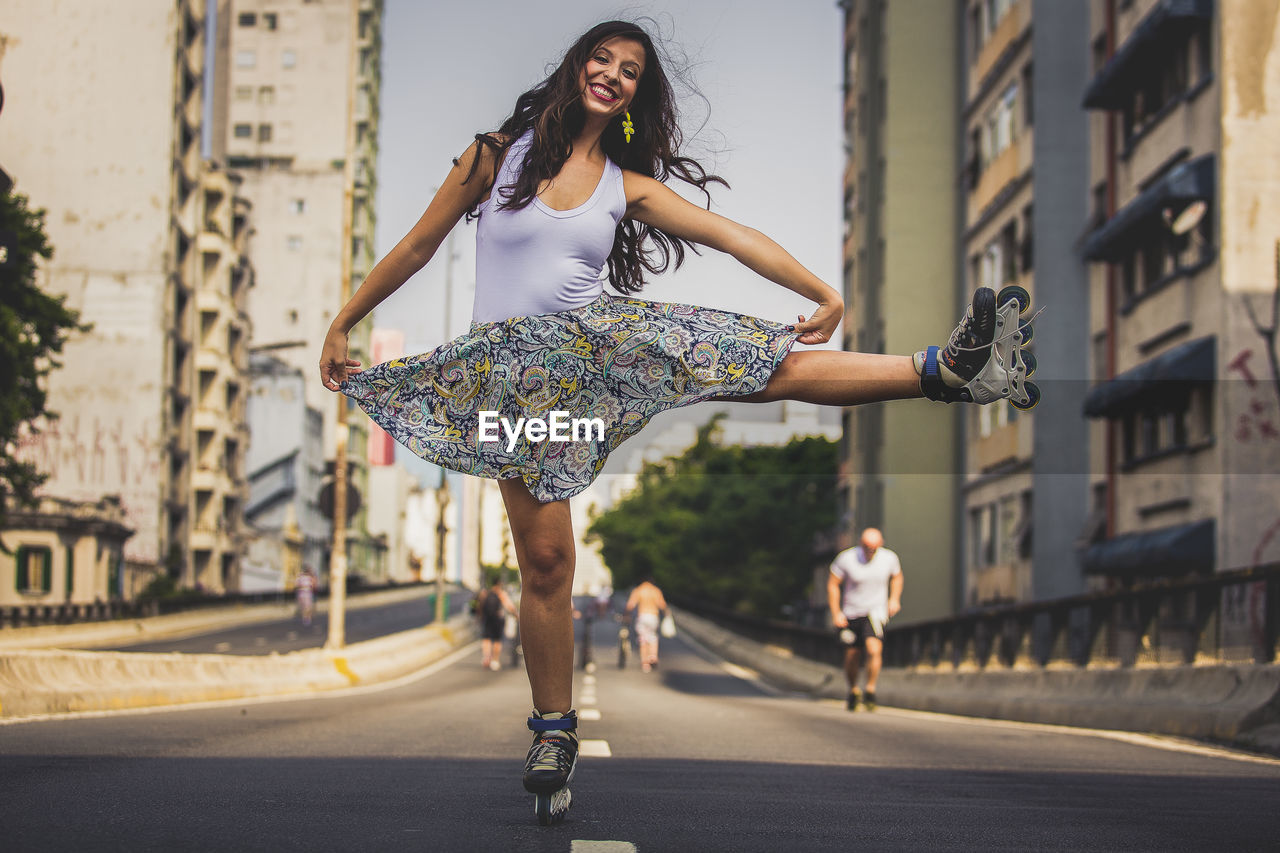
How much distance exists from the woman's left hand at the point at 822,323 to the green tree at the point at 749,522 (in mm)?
66236

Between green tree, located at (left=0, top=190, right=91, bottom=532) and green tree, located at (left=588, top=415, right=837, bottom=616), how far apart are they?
117 feet

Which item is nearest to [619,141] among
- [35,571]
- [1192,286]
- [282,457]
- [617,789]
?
[617,789]

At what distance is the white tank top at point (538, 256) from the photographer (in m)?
4.61

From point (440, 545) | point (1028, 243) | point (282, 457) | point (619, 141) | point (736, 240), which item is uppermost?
point (1028, 243)

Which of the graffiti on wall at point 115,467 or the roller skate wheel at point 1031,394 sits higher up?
the graffiti on wall at point 115,467

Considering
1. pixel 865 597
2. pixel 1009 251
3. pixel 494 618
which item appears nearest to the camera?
pixel 865 597

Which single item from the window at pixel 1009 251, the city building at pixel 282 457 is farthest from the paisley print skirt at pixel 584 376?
the city building at pixel 282 457

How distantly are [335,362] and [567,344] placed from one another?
744 millimetres

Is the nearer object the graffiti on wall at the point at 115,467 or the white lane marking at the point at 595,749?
the white lane marking at the point at 595,749

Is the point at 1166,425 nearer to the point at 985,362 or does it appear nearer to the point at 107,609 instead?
the point at 985,362

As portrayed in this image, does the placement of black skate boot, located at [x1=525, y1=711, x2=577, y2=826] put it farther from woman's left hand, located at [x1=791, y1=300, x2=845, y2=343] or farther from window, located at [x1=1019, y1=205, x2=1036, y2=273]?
window, located at [x1=1019, y1=205, x2=1036, y2=273]

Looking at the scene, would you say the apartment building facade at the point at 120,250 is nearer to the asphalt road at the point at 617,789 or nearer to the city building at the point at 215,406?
the city building at the point at 215,406

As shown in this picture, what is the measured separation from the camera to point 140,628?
156ft

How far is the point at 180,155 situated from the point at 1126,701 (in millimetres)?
62534
